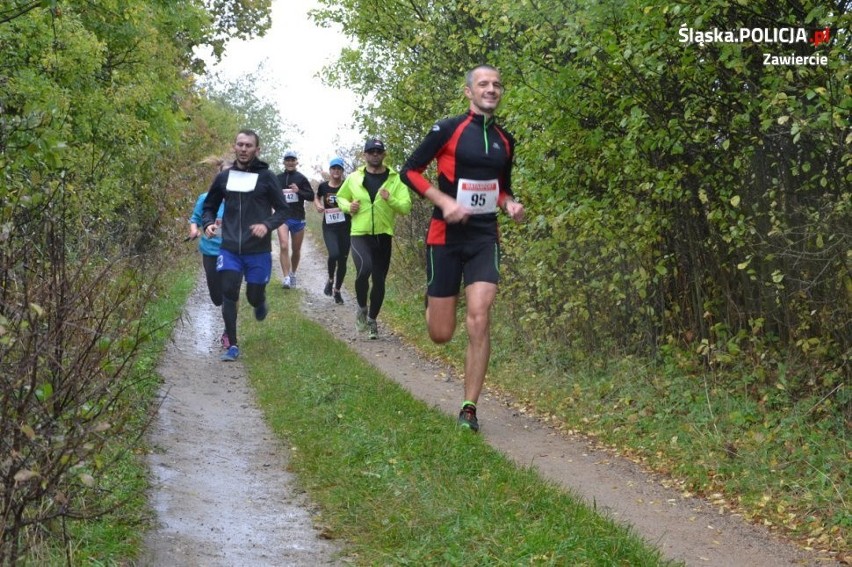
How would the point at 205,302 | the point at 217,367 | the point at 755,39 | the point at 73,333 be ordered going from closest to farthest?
1. the point at 73,333
2. the point at 755,39
3. the point at 217,367
4. the point at 205,302

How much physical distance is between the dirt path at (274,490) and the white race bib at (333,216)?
548 centimetres

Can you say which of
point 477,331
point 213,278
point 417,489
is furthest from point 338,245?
point 417,489

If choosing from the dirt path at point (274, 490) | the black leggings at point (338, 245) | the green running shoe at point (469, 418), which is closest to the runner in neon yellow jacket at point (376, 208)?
the dirt path at point (274, 490)

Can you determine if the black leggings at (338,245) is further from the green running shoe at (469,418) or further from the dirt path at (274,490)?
the green running shoe at (469,418)

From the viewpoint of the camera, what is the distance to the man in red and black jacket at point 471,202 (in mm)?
7109

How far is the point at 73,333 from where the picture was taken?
15.6 ft

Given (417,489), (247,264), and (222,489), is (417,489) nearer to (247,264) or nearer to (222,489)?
(222,489)

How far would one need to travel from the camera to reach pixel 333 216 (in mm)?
15211

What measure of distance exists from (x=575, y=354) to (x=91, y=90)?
21.7ft

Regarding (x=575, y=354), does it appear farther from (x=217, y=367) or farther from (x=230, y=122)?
(x=230, y=122)

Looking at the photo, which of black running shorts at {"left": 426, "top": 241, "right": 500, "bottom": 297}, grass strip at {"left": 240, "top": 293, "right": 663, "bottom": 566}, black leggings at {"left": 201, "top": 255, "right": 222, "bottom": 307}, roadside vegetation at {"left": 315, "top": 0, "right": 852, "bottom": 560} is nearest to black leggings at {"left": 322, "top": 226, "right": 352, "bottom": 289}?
black leggings at {"left": 201, "top": 255, "right": 222, "bottom": 307}

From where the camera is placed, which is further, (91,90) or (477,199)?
(91,90)

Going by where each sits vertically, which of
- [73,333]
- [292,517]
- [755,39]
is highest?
[755,39]

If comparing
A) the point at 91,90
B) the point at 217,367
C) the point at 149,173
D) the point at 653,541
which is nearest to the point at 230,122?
the point at 149,173
